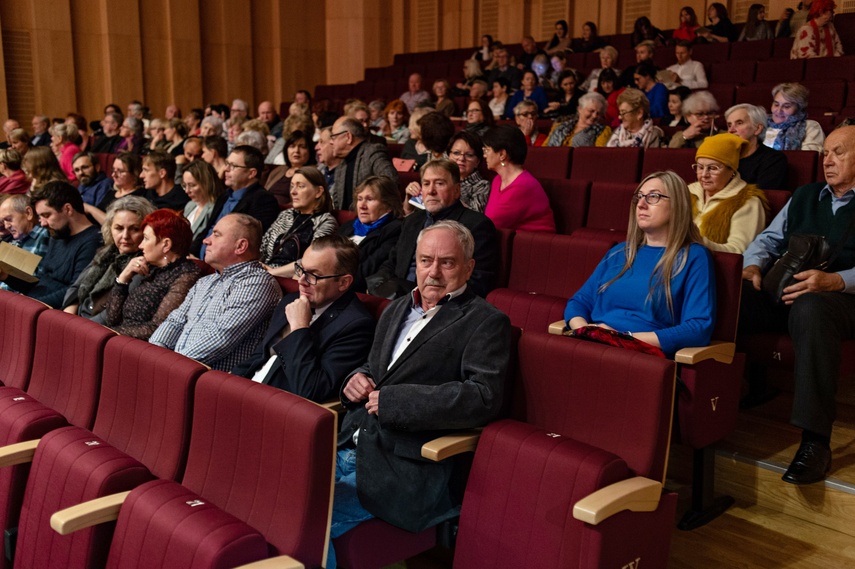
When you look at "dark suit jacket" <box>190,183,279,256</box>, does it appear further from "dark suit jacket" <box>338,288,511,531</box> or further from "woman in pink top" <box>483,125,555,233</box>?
"dark suit jacket" <box>338,288,511,531</box>

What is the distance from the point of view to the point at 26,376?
1.20 meters

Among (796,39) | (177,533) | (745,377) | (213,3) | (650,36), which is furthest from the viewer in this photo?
(213,3)

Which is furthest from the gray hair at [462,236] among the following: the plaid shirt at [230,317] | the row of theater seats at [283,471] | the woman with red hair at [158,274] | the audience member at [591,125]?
the audience member at [591,125]

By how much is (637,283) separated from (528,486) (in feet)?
1.45

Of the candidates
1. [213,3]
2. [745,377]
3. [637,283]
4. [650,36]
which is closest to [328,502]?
[637,283]

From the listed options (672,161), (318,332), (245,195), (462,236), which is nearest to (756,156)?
(672,161)

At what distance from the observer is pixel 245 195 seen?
1.98m

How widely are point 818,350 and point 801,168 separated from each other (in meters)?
0.73

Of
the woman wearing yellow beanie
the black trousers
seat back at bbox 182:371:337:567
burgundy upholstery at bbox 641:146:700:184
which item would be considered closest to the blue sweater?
the black trousers

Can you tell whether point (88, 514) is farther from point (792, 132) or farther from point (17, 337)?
point (792, 132)

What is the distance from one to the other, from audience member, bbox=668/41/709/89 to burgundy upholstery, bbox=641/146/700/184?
51.3 inches

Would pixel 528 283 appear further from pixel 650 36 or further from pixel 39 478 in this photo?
pixel 650 36

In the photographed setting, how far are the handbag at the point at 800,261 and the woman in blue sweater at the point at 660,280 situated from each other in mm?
185

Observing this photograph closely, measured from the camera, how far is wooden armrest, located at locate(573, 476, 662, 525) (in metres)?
0.72
